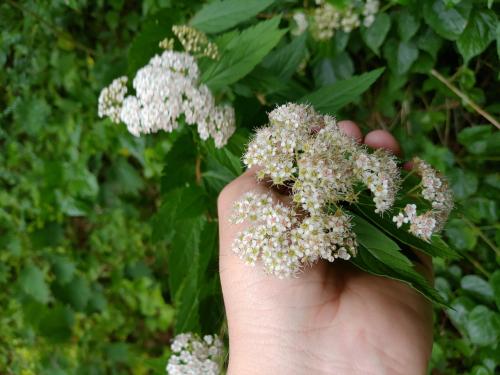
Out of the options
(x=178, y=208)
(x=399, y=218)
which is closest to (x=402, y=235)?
(x=399, y=218)

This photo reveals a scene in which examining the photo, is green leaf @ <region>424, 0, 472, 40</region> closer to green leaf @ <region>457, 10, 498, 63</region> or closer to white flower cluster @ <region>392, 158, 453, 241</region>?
green leaf @ <region>457, 10, 498, 63</region>

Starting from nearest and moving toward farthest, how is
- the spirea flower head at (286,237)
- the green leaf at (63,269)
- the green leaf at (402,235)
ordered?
1. the spirea flower head at (286,237)
2. the green leaf at (402,235)
3. the green leaf at (63,269)

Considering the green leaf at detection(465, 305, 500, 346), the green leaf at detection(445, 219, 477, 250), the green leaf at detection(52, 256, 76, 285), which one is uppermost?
the green leaf at detection(445, 219, 477, 250)

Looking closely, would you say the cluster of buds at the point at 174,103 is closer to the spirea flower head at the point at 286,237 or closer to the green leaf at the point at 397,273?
the spirea flower head at the point at 286,237

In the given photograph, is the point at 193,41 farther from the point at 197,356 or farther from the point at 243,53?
the point at 197,356

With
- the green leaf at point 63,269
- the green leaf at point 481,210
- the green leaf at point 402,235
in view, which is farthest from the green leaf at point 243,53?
the green leaf at point 63,269

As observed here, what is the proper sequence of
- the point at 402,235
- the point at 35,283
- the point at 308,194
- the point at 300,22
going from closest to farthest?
the point at 308,194 → the point at 402,235 → the point at 300,22 → the point at 35,283

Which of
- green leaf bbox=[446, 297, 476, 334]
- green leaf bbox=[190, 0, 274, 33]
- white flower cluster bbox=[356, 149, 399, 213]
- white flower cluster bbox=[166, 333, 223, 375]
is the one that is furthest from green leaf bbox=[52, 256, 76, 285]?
white flower cluster bbox=[356, 149, 399, 213]
